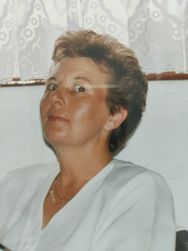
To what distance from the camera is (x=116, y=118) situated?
3.37 ft

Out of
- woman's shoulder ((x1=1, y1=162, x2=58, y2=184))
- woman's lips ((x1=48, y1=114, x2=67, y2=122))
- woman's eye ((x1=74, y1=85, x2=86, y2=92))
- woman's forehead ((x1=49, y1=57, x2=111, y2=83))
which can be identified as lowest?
woman's shoulder ((x1=1, y1=162, x2=58, y2=184))

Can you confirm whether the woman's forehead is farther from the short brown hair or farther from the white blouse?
the white blouse

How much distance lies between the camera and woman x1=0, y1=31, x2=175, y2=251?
0.97 meters

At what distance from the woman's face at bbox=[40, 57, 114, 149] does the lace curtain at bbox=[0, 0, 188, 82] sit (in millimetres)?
74

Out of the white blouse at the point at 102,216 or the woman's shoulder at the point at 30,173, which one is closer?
the white blouse at the point at 102,216

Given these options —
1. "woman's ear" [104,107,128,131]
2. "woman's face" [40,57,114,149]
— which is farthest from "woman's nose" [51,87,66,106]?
"woman's ear" [104,107,128,131]

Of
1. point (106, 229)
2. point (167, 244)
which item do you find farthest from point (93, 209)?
point (167, 244)

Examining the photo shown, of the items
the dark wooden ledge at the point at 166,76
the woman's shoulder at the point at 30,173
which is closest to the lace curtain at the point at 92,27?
the dark wooden ledge at the point at 166,76

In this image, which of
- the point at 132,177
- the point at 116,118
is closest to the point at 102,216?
the point at 132,177

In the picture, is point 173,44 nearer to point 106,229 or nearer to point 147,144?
point 147,144

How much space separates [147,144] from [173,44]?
0.76 ft

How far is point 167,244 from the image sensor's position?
98 cm

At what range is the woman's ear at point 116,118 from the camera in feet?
3.36

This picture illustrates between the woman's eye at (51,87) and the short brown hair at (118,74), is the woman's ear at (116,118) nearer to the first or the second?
the short brown hair at (118,74)
